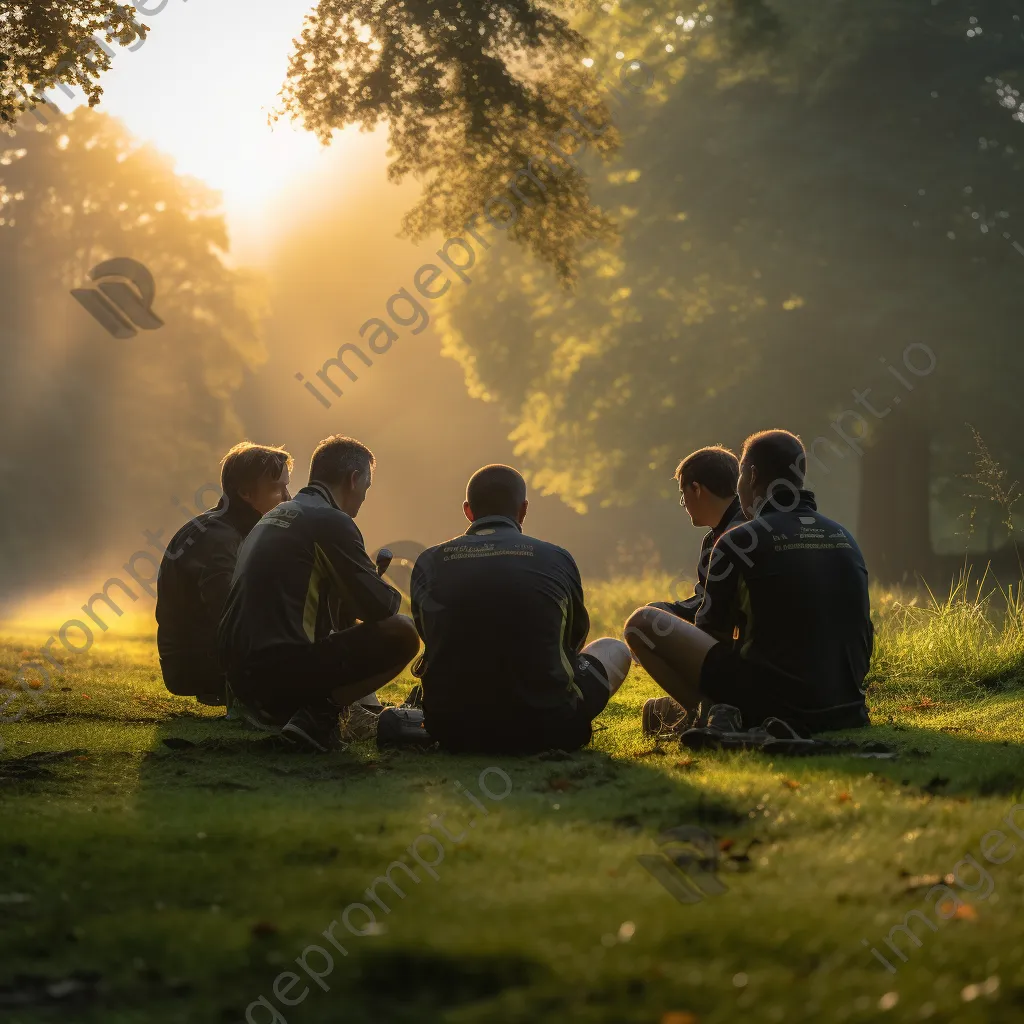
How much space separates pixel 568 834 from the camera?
4152mm

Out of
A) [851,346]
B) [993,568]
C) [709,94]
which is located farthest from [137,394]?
[993,568]

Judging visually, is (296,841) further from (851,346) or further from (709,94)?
(709,94)

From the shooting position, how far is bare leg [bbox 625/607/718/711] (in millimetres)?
6344

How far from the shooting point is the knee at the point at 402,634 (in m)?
6.62

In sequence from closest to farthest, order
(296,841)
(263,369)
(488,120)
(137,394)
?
(296,841) → (488,120) → (137,394) → (263,369)

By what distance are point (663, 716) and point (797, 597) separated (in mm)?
1468

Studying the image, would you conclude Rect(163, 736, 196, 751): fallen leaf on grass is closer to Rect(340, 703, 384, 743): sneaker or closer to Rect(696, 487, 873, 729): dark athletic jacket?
Rect(340, 703, 384, 743): sneaker

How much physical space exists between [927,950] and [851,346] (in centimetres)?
2226

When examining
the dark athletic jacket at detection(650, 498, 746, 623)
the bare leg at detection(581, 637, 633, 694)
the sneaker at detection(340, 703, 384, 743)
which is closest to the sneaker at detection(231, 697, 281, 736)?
the sneaker at detection(340, 703, 384, 743)

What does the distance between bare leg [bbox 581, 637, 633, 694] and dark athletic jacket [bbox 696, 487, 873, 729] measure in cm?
90

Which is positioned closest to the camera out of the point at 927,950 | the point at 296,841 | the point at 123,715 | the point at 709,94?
the point at 927,950

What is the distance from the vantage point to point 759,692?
6.18m

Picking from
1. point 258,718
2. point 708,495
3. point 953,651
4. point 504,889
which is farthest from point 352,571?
point 953,651

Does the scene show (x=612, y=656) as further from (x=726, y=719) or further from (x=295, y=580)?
(x=295, y=580)
